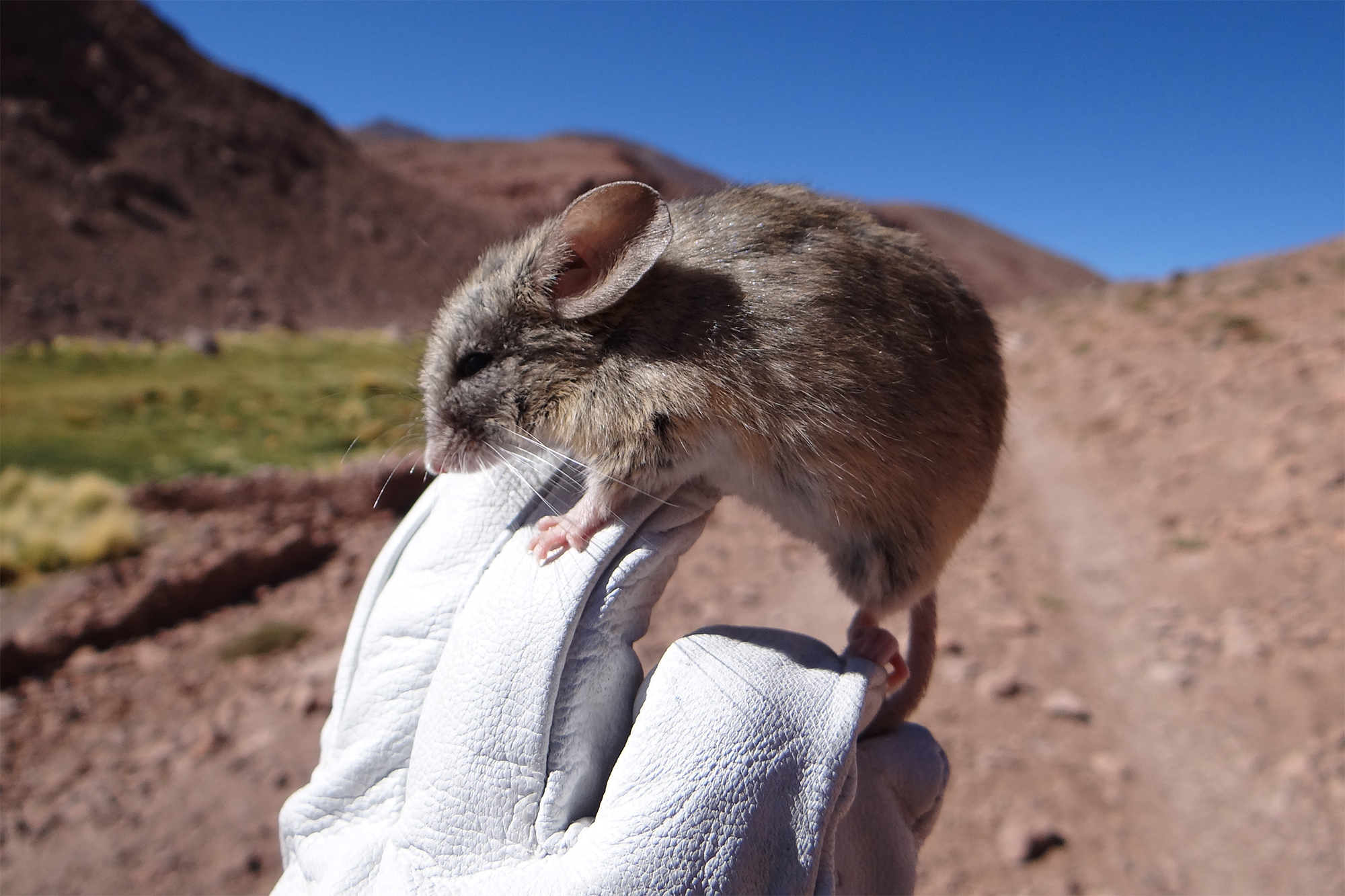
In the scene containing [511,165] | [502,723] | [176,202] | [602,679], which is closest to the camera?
[502,723]

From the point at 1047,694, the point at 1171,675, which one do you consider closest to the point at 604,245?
the point at 1047,694

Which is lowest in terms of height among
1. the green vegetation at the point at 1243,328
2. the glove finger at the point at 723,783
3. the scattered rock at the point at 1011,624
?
the scattered rock at the point at 1011,624

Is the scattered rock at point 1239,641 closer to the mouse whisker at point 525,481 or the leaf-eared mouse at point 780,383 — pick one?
the leaf-eared mouse at point 780,383

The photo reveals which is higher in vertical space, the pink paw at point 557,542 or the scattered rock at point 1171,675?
the pink paw at point 557,542

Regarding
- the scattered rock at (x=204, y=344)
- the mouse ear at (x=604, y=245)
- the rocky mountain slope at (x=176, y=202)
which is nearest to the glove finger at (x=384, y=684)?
the mouse ear at (x=604, y=245)

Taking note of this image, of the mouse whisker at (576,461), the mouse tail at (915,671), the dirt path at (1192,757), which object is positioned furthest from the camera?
the dirt path at (1192,757)

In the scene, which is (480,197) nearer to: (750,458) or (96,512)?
(96,512)

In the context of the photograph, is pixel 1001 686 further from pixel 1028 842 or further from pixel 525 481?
pixel 525 481
